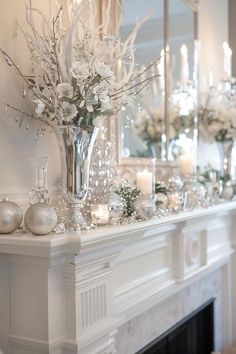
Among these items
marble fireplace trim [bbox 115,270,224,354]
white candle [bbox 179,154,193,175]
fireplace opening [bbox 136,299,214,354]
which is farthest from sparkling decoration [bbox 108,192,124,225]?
white candle [bbox 179,154,193,175]

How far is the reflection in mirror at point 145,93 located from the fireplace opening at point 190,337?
1004 millimetres

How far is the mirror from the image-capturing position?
7.58 ft

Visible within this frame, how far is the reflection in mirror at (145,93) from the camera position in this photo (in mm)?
2289

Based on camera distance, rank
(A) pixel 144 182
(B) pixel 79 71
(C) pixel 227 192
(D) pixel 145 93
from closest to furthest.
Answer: (B) pixel 79 71, (A) pixel 144 182, (D) pixel 145 93, (C) pixel 227 192

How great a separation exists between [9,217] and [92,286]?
0.40 meters

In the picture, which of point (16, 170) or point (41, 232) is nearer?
point (41, 232)

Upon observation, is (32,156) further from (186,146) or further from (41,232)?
(186,146)

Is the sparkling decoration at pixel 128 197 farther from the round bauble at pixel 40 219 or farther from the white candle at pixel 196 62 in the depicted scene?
the white candle at pixel 196 62

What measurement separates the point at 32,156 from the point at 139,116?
87 cm

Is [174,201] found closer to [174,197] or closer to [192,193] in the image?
[174,197]

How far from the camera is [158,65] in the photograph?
2.55m

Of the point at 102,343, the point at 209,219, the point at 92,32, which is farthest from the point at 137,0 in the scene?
the point at 102,343

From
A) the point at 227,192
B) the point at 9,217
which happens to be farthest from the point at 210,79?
the point at 9,217

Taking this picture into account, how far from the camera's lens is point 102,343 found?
1673 millimetres
